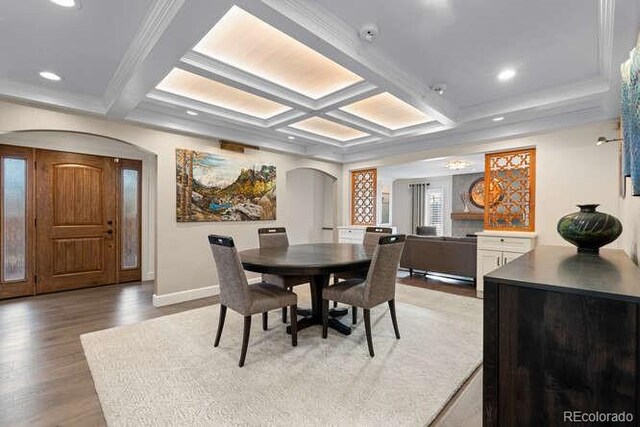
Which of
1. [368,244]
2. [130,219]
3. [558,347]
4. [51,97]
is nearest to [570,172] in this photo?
[368,244]

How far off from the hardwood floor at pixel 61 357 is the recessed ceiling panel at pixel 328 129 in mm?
2820

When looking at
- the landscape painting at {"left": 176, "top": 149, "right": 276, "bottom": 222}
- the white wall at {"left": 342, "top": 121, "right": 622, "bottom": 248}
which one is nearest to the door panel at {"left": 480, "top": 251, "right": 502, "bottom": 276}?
the white wall at {"left": 342, "top": 121, "right": 622, "bottom": 248}

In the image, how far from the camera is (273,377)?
2.12 meters

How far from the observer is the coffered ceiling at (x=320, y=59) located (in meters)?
1.81

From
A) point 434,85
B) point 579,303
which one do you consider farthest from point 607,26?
point 579,303

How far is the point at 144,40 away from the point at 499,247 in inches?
179

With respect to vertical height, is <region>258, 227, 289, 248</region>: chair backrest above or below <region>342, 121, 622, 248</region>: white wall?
below

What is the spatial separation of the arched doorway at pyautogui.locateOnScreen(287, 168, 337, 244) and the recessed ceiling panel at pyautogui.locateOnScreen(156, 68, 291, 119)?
A: 9.34 feet

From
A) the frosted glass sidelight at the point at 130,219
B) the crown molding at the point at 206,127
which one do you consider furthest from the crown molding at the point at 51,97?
the frosted glass sidelight at the point at 130,219

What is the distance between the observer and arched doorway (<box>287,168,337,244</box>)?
267 inches

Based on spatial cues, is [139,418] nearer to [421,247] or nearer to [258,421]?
[258,421]

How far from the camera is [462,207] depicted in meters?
8.27

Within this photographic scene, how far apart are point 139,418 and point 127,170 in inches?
177

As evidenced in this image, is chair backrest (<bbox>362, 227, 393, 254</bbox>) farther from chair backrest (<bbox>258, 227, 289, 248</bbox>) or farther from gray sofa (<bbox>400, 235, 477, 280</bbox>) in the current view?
gray sofa (<bbox>400, 235, 477, 280</bbox>)
